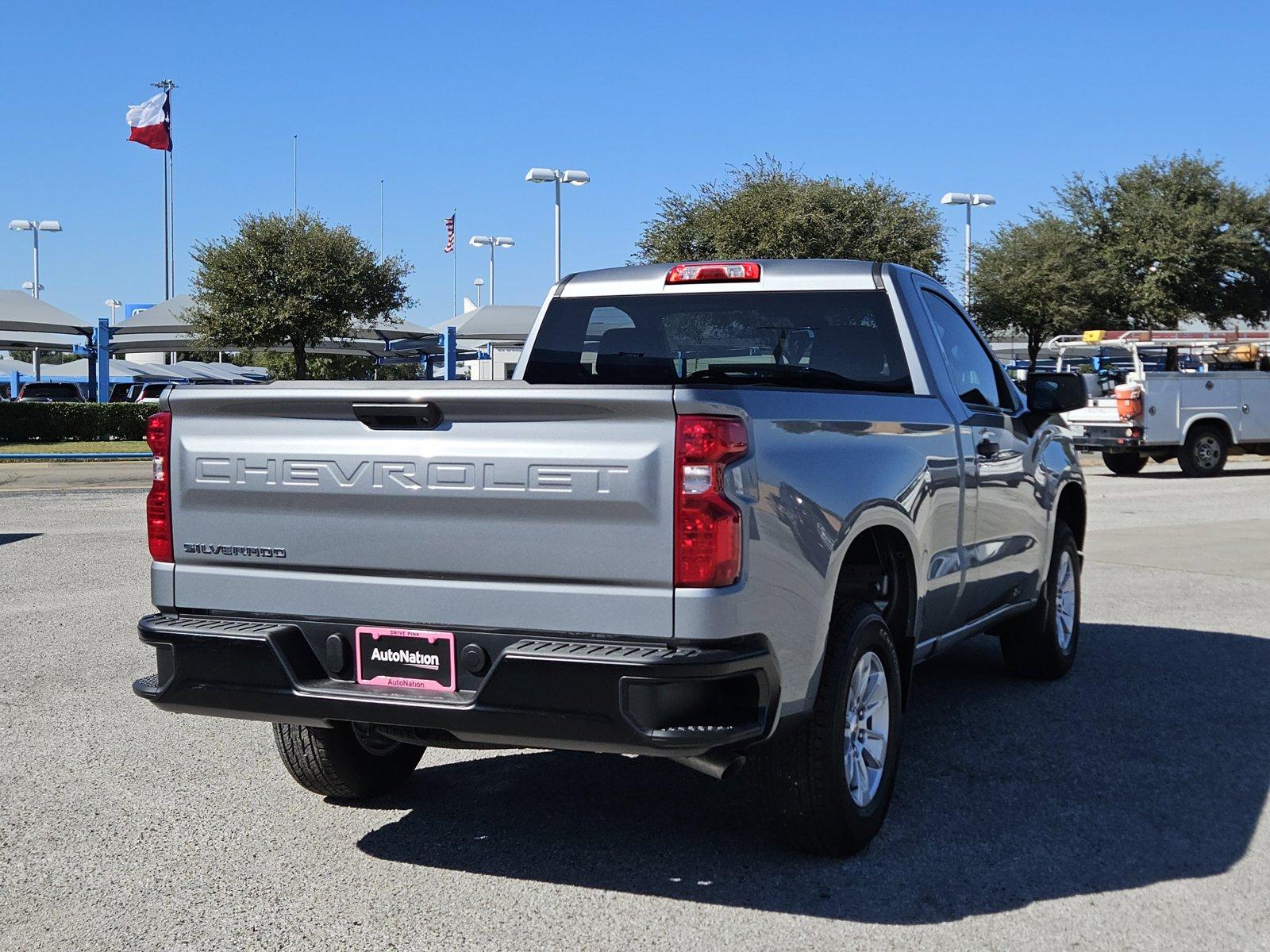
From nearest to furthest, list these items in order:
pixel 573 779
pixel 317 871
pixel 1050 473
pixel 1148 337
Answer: pixel 317 871 → pixel 573 779 → pixel 1050 473 → pixel 1148 337

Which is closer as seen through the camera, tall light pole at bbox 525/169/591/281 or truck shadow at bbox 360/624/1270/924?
truck shadow at bbox 360/624/1270/924

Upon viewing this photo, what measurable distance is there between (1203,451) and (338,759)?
21.5 meters

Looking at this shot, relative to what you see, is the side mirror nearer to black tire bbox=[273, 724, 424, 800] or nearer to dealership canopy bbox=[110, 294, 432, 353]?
black tire bbox=[273, 724, 424, 800]

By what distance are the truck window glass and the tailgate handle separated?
2.60 metres

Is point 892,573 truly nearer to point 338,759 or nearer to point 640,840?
point 640,840

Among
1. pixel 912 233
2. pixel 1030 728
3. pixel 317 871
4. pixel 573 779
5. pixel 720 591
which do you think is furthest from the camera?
pixel 912 233

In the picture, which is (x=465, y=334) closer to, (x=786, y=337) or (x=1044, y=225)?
(x=1044, y=225)

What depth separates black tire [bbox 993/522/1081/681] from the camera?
6.95 m

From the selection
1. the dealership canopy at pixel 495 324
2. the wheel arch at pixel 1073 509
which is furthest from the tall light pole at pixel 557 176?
the wheel arch at pixel 1073 509

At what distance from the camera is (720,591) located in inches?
143

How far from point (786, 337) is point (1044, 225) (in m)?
36.4

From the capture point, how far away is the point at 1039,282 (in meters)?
39.0

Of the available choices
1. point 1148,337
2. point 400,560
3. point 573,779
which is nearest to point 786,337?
point 573,779

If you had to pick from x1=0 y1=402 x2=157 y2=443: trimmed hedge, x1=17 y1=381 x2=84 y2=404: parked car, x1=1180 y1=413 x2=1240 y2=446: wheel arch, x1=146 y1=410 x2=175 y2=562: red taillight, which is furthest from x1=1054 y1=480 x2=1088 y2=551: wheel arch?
x1=17 y1=381 x2=84 y2=404: parked car
